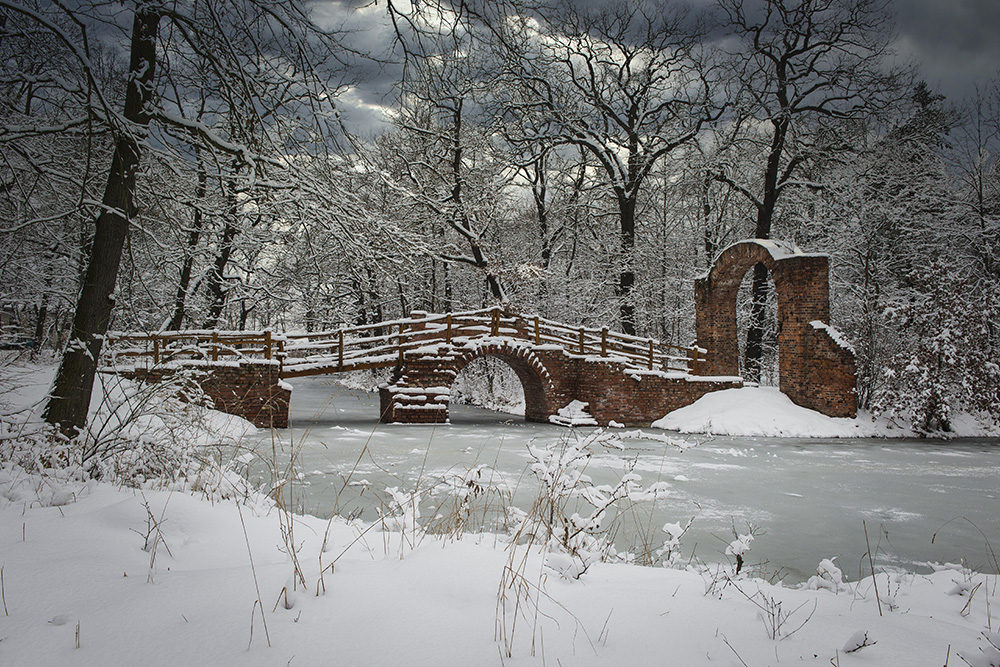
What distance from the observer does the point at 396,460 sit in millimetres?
9562

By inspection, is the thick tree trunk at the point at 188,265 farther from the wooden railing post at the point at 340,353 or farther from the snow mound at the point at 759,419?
the snow mound at the point at 759,419

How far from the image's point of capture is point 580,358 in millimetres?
17344

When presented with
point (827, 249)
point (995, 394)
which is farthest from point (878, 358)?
point (827, 249)

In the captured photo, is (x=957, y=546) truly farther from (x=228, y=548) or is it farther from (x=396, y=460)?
(x=396, y=460)

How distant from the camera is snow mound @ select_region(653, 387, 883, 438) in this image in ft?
49.1

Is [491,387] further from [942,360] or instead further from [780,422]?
[942,360]

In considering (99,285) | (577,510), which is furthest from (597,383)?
(577,510)

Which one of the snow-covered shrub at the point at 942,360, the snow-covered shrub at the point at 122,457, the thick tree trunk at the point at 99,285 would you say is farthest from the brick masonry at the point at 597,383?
the snow-covered shrub at the point at 122,457

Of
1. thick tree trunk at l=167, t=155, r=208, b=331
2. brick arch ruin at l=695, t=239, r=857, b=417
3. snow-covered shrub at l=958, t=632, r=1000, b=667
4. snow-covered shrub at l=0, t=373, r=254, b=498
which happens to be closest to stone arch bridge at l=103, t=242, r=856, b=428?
brick arch ruin at l=695, t=239, r=857, b=417

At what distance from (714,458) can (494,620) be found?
10.2 metres

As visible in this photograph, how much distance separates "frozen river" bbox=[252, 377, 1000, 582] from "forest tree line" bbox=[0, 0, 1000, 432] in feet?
7.32

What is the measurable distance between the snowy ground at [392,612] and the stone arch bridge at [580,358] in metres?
11.7

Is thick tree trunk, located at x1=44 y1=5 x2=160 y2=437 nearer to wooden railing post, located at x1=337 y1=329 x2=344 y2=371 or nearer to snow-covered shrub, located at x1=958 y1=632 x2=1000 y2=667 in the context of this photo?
snow-covered shrub, located at x1=958 y1=632 x2=1000 y2=667

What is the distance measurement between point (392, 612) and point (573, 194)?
74.2 feet
